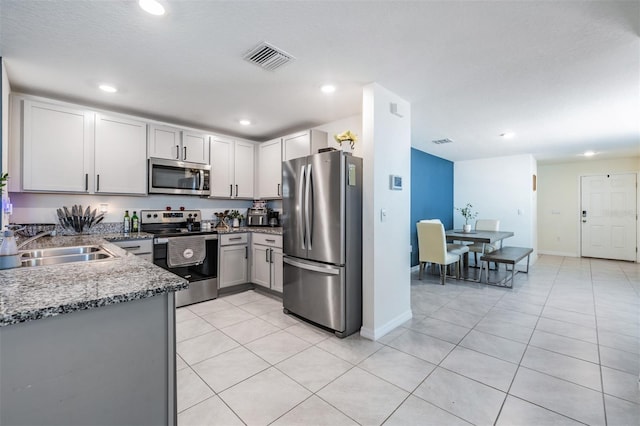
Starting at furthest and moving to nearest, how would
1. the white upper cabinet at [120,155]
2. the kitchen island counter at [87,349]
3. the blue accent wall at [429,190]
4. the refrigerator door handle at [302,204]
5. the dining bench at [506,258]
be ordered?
the blue accent wall at [429,190] < the dining bench at [506,258] < the white upper cabinet at [120,155] < the refrigerator door handle at [302,204] < the kitchen island counter at [87,349]

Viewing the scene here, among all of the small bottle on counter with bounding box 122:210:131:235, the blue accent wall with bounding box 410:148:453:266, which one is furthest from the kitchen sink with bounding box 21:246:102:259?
the blue accent wall with bounding box 410:148:453:266

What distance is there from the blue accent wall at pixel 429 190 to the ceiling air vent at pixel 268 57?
3.62m

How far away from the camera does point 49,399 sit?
954mm

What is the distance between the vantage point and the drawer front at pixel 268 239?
11.6ft

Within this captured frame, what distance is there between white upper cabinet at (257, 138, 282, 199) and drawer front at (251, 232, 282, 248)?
2.17 feet

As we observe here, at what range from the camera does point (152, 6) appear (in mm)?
1602

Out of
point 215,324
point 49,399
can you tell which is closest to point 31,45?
point 49,399

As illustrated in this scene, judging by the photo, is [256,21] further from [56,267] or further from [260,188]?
[260,188]

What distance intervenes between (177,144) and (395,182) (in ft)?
9.11

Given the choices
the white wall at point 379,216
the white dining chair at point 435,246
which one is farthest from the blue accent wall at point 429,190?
the white wall at point 379,216

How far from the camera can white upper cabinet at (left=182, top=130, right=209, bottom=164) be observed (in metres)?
3.70

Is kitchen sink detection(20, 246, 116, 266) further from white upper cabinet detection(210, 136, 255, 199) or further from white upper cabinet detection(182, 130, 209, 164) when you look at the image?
white upper cabinet detection(210, 136, 255, 199)

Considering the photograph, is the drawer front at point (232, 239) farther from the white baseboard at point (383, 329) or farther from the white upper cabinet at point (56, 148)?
the white baseboard at point (383, 329)

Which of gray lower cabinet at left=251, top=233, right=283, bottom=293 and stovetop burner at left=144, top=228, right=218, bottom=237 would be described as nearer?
stovetop burner at left=144, top=228, right=218, bottom=237
